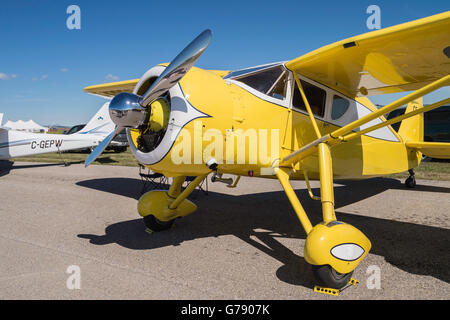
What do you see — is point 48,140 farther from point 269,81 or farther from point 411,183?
point 411,183

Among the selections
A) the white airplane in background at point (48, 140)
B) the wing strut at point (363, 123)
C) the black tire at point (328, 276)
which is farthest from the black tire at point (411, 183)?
the white airplane in background at point (48, 140)

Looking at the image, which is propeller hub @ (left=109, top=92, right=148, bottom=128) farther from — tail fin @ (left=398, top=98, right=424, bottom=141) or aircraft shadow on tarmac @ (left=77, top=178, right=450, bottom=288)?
tail fin @ (left=398, top=98, right=424, bottom=141)

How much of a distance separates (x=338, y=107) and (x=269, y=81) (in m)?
1.49

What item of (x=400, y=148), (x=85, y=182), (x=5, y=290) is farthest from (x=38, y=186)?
(x=400, y=148)

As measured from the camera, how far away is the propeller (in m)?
3.10

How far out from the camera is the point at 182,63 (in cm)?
310

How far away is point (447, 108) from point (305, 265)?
51.2 feet

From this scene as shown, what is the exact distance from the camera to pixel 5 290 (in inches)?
126

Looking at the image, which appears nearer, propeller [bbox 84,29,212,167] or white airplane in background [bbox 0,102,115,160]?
propeller [bbox 84,29,212,167]

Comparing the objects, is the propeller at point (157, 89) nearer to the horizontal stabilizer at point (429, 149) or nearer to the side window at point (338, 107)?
the side window at point (338, 107)

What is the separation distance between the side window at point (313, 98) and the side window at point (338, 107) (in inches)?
9.1

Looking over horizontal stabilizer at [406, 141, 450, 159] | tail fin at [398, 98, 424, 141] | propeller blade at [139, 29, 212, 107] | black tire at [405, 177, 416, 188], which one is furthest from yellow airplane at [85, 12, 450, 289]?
black tire at [405, 177, 416, 188]

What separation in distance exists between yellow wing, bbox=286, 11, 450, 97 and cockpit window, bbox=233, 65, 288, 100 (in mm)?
169
